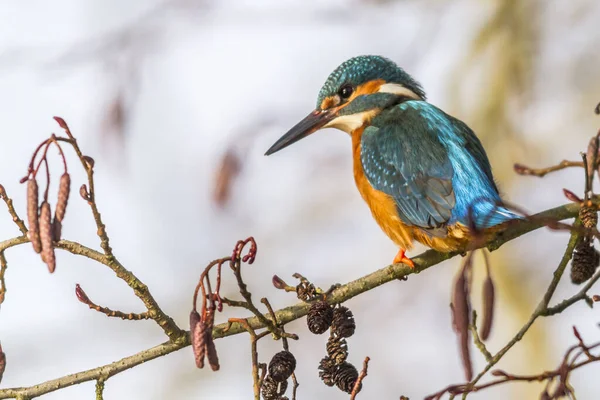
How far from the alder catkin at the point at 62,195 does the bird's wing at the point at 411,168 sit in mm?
1325

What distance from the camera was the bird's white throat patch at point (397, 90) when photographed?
347 cm

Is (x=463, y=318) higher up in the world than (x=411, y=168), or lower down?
lower down

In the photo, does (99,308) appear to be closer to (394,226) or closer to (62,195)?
(62,195)

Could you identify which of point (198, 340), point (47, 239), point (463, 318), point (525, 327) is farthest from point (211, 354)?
point (525, 327)

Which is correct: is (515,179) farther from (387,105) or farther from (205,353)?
(205,353)

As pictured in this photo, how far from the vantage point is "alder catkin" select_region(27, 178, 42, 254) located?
1.77 metres

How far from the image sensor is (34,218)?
1.78 metres

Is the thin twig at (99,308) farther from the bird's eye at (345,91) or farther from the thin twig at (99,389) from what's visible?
the bird's eye at (345,91)

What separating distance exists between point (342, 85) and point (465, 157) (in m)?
0.73

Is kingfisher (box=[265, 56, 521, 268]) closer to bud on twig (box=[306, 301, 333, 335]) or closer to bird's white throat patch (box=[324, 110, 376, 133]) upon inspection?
bird's white throat patch (box=[324, 110, 376, 133])

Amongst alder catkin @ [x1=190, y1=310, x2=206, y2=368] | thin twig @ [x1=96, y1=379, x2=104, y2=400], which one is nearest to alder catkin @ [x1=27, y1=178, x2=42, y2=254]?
alder catkin @ [x1=190, y1=310, x2=206, y2=368]

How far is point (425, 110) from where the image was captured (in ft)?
10.5

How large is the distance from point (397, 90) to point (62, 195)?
76.9 inches

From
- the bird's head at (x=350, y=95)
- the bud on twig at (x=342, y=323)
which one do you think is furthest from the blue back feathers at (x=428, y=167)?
the bud on twig at (x=342, y=323)
